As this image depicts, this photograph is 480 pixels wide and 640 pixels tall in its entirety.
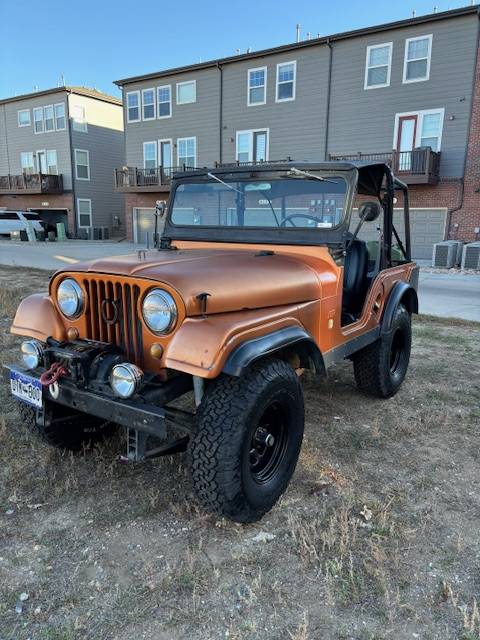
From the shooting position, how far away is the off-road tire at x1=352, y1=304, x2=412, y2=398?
4.02 m

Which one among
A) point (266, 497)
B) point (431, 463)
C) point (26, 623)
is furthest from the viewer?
point (431, 463)

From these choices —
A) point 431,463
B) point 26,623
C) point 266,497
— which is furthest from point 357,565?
point 26,623

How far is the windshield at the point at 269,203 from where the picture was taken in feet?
11.0

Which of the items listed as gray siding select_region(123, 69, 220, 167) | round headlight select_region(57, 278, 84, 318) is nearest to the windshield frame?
round headlight select_region(57, 278, 84, 318)

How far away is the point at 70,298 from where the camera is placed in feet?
8.83

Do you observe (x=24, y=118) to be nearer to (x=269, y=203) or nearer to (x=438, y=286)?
(x=438, y=286)

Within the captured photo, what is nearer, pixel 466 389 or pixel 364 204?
pixel 364 204

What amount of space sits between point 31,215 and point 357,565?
28086mm

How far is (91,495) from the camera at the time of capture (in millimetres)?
2770

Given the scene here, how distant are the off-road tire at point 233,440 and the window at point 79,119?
27898mm

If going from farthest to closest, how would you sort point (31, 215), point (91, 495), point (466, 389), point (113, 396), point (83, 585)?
point (31, 215) → point (466, 389) → point (91, 495) → point (113, 396) → point (83, 585)

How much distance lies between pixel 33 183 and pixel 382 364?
2801 centimetres

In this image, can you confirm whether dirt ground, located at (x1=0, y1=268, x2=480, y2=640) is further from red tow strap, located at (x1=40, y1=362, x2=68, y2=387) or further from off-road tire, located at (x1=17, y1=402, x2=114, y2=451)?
red tow strap, located at (x1=40, y1=362, x2=68, y2=387)

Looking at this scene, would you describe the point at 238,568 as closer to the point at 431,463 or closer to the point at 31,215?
the point at 431,463
